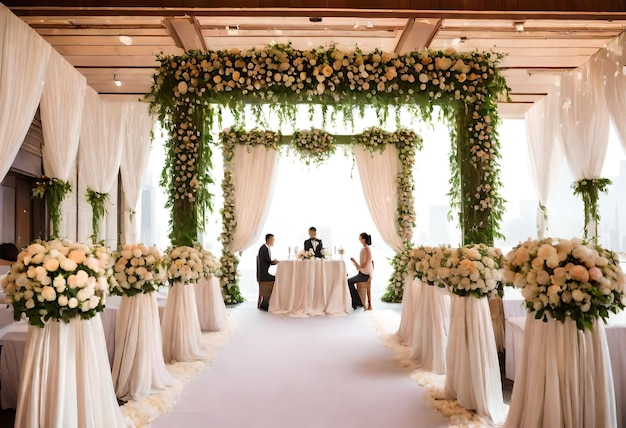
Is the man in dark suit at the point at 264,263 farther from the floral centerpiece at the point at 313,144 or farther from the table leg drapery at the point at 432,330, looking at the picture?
the table leg drapery at the point at 432,330

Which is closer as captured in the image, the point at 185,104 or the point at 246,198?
the point at 185,104

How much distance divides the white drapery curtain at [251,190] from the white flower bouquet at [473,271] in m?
5.93

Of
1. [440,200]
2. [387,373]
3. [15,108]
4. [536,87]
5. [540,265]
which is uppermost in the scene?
[536,87]

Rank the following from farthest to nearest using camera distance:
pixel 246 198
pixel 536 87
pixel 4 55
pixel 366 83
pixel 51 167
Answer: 1. pixel 246 198
2. pixel 536 87
3. pixel 51 167
4. pixel 366 83
5. pixel 4 55

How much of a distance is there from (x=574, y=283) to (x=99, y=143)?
7.29 m

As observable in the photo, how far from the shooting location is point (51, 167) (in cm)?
583

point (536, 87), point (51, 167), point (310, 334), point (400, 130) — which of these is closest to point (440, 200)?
point (400, 130)

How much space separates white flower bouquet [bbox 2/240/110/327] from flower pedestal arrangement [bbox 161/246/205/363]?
2094 millimetres

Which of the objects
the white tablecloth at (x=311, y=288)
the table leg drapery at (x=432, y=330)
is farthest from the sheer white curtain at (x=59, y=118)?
the table leg drapery at (x=432, y=330)

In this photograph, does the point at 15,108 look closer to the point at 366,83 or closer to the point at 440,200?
the point at 366,83

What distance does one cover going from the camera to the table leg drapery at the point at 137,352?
11.7ft

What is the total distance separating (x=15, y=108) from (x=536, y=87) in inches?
296

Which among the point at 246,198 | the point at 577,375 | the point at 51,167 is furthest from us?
the point at 246,198

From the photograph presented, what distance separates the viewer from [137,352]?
3.62 m
